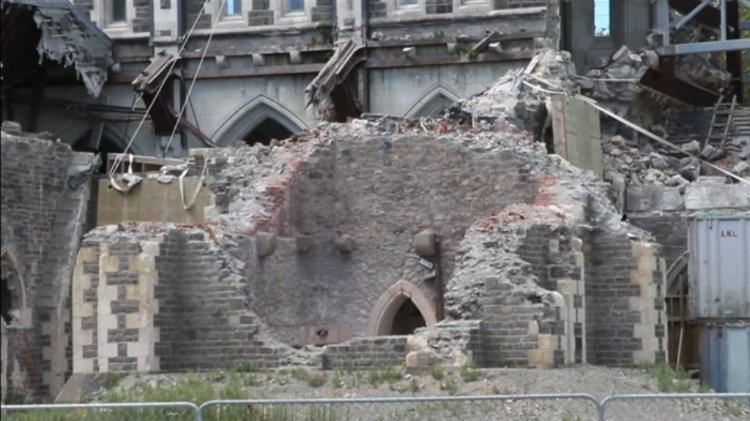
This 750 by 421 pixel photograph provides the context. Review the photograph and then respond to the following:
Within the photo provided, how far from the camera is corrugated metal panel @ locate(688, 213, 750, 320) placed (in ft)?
106

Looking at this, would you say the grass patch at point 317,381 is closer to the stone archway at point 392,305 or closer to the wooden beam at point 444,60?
the stone archway at point 392,305

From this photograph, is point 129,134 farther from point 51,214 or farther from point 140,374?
point 140,374

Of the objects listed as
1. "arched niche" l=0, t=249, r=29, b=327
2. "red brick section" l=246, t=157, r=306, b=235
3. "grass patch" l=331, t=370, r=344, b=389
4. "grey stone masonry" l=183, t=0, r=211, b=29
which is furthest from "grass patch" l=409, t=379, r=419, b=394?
"grey stone masonry" l=183, t=0, r=211, b=29

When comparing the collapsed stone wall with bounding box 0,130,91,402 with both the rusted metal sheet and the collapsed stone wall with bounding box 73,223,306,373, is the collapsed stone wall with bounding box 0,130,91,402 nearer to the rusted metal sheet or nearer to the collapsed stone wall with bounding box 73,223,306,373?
the collapsed stone wall with bounding box 73,223,306,373

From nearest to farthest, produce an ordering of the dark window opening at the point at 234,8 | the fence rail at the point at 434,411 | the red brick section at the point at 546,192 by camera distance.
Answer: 1. the fence rail at the point at 434,411
2. the red brick section at the point at 546,192
3. the dark window opening at the point at 234,8

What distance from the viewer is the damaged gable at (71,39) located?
39.8 metres

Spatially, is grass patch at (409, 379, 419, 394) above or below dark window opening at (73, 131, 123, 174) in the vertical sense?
below

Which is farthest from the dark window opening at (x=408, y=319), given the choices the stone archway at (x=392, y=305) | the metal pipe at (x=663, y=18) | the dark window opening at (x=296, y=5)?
the dark window opening at (x=296, y=5)

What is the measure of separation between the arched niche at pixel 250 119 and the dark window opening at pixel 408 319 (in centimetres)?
907

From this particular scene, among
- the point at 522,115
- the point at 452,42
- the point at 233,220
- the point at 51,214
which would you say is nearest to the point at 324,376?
the point at 233,220

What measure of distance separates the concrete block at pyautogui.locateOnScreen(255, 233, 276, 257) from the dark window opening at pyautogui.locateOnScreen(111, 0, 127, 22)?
12.9m

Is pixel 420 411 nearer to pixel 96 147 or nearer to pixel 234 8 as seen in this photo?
pixel 96 147

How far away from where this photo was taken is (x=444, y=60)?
39688 millimetres

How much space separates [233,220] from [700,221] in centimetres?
681
